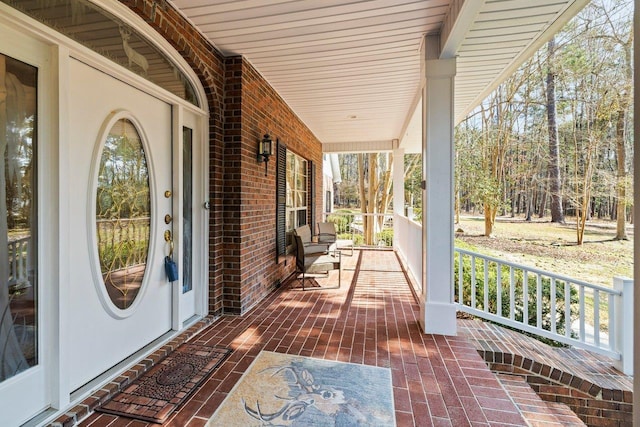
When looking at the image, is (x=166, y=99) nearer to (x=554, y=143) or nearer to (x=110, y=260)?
(x=110, y=260)

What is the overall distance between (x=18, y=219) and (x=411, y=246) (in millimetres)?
4633

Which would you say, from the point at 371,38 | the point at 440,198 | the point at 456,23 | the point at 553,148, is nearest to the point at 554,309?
the point at 440,198

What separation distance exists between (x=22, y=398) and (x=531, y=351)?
12.0ft

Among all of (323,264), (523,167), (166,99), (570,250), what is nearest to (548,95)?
(523,167)

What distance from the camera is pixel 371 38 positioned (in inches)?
108

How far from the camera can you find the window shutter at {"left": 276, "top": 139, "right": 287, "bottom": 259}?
4246 mm

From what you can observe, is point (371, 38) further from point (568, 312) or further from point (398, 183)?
point (398, 183)

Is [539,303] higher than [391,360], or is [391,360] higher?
[539,303]

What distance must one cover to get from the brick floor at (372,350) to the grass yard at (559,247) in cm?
342

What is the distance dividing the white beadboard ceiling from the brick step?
2.82 metres

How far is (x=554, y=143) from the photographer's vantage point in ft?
29.1

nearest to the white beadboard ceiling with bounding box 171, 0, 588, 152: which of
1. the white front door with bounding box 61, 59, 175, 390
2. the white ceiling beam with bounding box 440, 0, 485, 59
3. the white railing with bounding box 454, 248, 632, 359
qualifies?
the white ceiling beam with bounding box 440, 0, 485, 59

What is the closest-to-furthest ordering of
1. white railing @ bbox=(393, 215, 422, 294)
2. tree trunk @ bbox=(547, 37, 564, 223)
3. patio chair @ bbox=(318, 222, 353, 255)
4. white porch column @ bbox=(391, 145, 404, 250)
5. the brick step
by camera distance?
the brick step < white railing @ bbox=(393, 215, 422, 294) < patio chair @ bbox=(318, 222, 353, 255) < white porch column @ bbox=(391, 145, 404, 250) < tree trunk @ bbox=(547, 37, 564, 223)

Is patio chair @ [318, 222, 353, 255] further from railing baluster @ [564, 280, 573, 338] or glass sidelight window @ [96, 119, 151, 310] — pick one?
glass sidelight window @ [96, 119, 151, 310]
